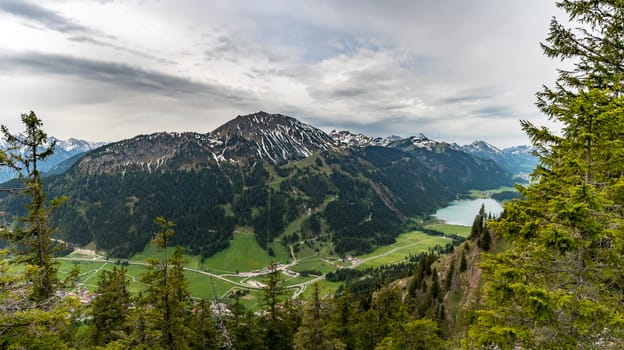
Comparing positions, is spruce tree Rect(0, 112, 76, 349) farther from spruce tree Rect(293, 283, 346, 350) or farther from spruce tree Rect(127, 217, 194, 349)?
spruce tree Rect(293, 283, 346, 350)

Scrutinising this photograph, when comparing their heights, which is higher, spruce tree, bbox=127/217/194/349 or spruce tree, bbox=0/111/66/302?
spruce tree, bbox=0/111/66/302

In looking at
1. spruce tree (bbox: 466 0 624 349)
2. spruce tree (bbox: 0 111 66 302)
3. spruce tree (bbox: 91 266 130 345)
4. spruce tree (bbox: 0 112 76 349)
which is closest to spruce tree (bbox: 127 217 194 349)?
spruce tree (bbox: 0 112 76 349)

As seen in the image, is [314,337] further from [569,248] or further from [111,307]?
[569,248]

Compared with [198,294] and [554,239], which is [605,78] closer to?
[554,239]

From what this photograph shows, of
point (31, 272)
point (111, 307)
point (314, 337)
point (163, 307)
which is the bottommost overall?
point (314, 337)

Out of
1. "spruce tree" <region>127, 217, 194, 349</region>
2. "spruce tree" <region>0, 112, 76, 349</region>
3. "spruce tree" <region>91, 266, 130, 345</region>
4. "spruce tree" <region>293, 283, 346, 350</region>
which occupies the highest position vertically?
"spruce tree" <region>0, 112, 76, 349</region>

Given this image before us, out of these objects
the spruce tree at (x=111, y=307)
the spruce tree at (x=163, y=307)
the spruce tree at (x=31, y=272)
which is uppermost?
the spruce tree at (x=31, y=272)

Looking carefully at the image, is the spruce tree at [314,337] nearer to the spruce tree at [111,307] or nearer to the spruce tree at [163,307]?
the spruce tree at [163,307]

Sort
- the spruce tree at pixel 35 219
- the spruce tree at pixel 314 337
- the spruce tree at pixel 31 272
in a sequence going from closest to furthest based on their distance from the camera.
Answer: the spruce tree at pixel 31 272 < the spruce tree at pixel 35 219 < the spruce tree at pixel 314 337

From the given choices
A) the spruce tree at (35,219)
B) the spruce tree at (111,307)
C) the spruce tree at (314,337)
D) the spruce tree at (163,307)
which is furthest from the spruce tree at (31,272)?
the spruce tree at (314,337)

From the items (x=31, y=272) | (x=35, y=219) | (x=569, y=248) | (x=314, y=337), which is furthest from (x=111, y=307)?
(x=569, y=248)
